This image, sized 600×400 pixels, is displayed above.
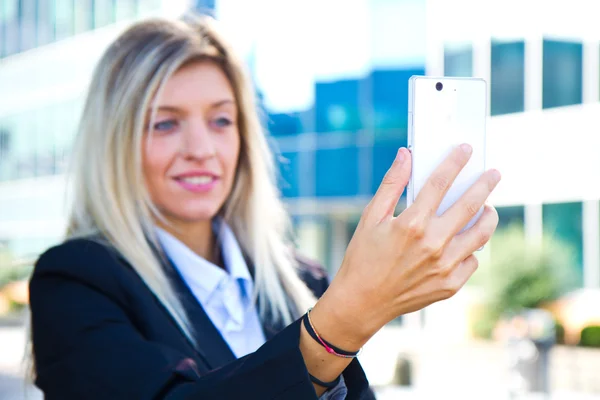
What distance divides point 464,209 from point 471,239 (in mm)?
48

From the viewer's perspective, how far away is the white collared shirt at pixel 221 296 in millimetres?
2129

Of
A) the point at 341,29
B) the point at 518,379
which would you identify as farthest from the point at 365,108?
the point at 518,379

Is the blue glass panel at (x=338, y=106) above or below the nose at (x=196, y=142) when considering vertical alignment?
above

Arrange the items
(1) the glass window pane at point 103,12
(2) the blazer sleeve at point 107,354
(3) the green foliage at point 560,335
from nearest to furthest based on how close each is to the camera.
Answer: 1. (2) the blazer sleeve at point 107,354
2. (3) the green foliage at point 560,335
3. (1) the glass window pane at point 103,12

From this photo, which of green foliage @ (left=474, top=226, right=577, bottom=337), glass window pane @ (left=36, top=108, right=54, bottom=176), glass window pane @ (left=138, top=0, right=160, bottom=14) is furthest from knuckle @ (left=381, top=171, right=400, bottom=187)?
glass window pane @ (left=36, top=108, right=54, bottom=176)

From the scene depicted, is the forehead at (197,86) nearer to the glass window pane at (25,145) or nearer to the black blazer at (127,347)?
the black blazer at (127,347)

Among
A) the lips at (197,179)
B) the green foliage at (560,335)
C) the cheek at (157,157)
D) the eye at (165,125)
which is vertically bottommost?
the green foliage at (560,335)

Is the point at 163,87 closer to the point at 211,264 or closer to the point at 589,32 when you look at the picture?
the point at 211,264

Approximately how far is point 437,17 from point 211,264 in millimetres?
14024

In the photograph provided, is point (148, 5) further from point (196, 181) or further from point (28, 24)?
point (196, 181)

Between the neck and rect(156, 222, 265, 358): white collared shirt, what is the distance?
0.23ft

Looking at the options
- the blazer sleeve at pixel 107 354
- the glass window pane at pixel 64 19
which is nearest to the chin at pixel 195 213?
the blazer sleeve at pixel 107 354

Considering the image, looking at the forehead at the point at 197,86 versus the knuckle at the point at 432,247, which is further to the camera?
the forehead at the point at 197,86

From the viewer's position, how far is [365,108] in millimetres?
16203
